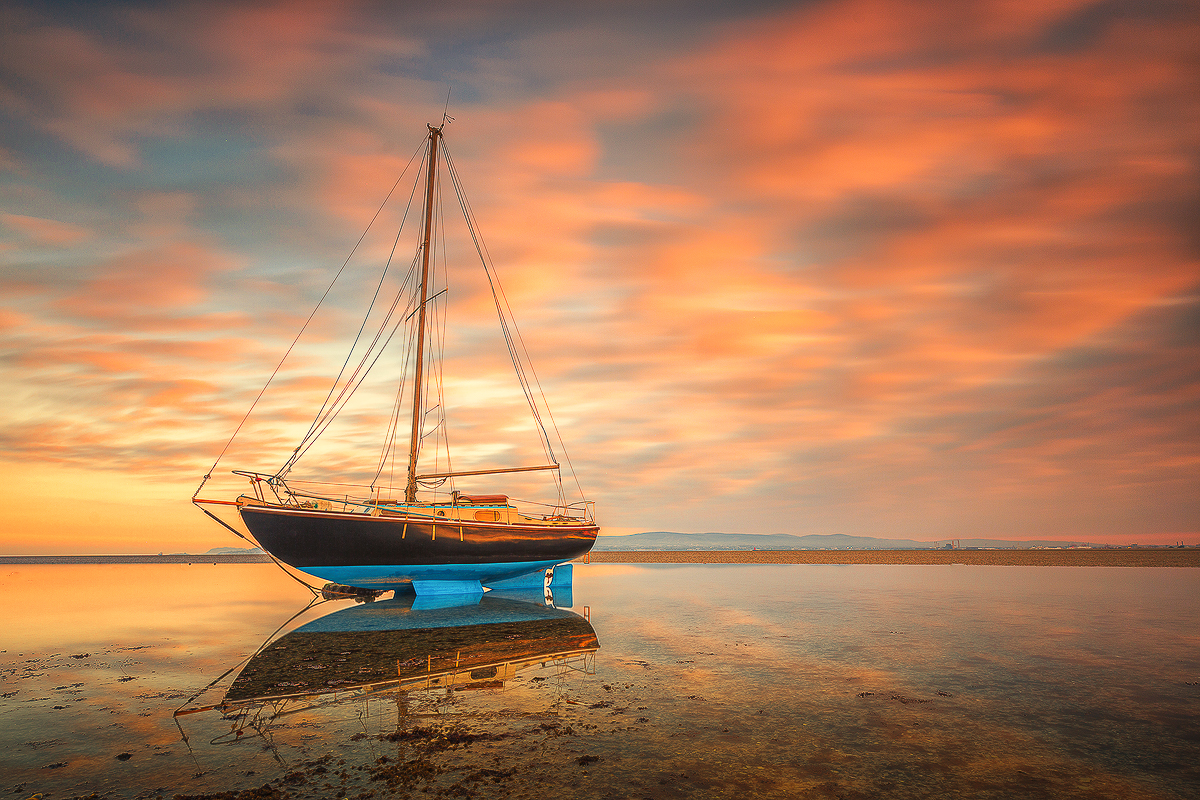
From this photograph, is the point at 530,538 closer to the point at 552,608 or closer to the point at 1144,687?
the point at 552,608

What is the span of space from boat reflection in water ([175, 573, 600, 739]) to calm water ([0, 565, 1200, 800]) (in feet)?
0.30

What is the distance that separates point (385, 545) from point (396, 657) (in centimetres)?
1057

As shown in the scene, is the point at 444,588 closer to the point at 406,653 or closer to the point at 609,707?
the point at 406,653

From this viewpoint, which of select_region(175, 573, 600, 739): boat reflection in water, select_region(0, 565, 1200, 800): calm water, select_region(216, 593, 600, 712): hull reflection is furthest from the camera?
select_region(216, 593, 600, 712): hull reflection

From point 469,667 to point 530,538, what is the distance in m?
15.0

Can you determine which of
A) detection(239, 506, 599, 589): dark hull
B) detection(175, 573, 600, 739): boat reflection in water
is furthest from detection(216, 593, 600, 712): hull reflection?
detection(239, 506, 599, 589): dark hull

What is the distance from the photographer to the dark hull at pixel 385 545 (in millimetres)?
23031

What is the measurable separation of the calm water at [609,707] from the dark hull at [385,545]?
3.02m

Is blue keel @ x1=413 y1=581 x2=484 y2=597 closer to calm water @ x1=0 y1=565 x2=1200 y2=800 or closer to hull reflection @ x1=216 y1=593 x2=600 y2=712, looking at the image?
hull reflection @ x1=216 y1=593 x2=600 y2=712

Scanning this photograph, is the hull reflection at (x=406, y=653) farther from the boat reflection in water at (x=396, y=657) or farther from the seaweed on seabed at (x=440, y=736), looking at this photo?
the seaweed on seabed at (x=440, y=736)

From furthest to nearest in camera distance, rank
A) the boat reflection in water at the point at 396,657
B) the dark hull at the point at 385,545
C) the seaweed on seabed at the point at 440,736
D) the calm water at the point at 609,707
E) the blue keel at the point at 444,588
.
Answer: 1. the blue keel at the point at 444,588
2. the dark hull at the point at 385,545
3. the boat reflection in water at the point at 396,657
4. the seaweed on seabed at the point at 440,736
5. the calm water at the point at 609,707

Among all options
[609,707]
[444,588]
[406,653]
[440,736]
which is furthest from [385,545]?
[440,736]

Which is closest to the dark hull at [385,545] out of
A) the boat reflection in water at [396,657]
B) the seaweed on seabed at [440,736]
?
the boat reflection in water at [396,657]

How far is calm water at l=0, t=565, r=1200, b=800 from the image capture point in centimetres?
696
